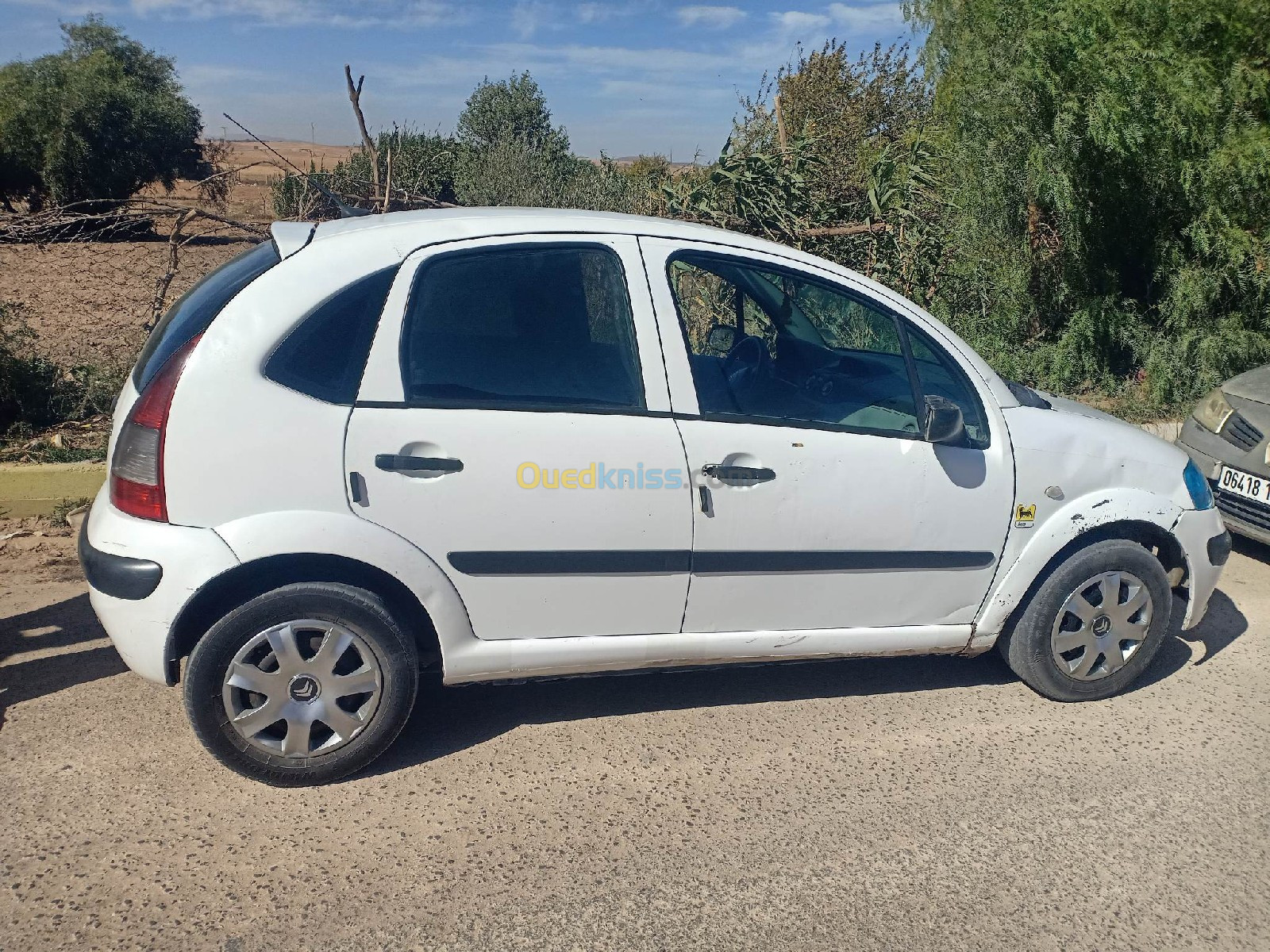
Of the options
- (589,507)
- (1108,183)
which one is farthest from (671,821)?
(1108,183)

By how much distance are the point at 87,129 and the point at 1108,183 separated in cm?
2499

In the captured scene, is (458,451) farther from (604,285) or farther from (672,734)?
(672,734)

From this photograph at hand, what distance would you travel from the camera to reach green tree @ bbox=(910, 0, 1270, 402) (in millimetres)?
7770

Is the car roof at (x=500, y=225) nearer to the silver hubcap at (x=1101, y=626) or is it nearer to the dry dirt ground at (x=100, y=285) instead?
the silver hubcap at (x=1101, y=626)

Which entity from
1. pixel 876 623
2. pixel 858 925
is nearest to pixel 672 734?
pixel 876 623

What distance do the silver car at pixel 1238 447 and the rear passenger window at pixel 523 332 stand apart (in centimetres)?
387

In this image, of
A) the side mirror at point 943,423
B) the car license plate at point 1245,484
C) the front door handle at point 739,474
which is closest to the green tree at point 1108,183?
the car license plate at point 1245,484

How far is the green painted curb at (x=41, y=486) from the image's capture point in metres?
6.28

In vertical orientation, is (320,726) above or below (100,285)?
below

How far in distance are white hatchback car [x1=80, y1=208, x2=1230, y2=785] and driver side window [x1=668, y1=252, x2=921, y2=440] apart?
0.02m

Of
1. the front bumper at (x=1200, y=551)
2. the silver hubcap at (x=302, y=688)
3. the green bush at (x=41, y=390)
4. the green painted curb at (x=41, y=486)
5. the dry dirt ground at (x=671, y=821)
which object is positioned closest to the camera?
the dry dirt ground at (x=671, y=821)

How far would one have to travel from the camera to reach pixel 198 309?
3.54 m

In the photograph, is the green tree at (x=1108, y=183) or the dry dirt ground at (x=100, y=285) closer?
the green tree at (x=1108, y=183)

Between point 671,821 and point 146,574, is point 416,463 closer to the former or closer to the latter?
point 146,574
